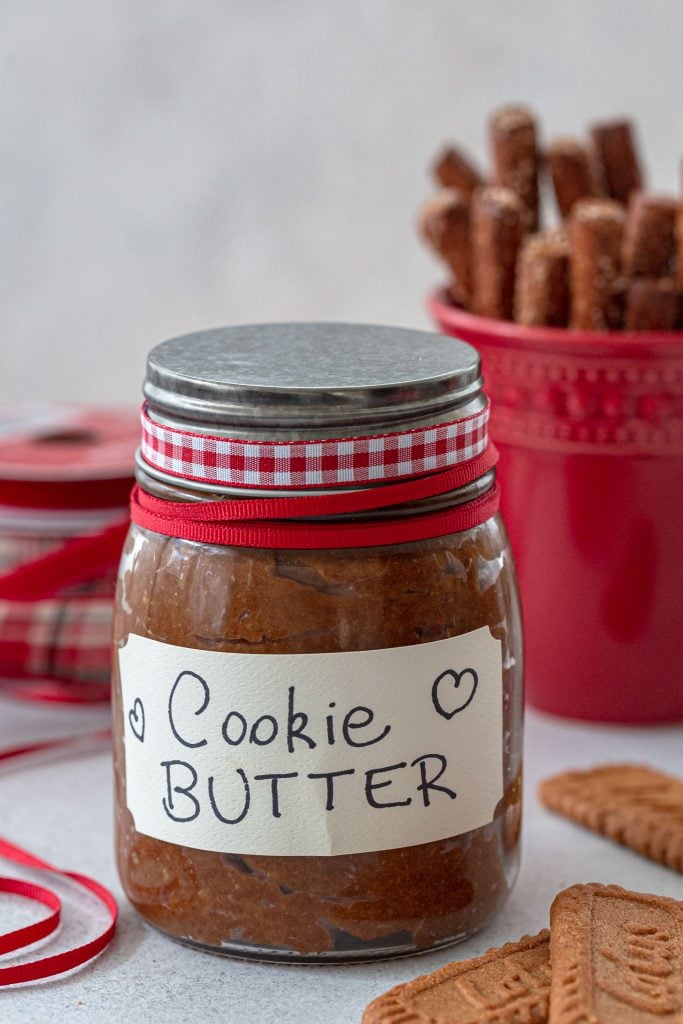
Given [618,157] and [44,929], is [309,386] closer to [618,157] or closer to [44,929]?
[44,929]

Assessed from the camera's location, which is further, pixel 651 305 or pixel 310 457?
pixel 651 305

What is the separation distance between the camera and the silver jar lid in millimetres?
560

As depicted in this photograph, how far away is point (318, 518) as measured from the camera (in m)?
0.57

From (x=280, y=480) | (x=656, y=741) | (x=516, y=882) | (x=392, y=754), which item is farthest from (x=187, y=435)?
(x=656, y=741)

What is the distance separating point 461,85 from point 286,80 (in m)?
0.15

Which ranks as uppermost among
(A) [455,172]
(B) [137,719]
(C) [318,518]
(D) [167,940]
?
(A) [455,172]

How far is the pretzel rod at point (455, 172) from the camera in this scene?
94 cm

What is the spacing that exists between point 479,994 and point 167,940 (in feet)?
0.54

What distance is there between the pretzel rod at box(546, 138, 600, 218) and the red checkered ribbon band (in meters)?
0.37

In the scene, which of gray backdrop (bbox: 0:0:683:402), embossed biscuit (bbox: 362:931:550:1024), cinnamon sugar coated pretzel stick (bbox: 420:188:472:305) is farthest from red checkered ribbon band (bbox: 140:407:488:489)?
gray backdrop (bbox: 0:0:683:402)

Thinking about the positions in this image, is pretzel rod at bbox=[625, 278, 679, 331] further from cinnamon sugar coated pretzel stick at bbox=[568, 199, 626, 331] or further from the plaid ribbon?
the plaid ribbon

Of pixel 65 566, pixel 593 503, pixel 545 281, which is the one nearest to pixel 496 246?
pixel 545 281

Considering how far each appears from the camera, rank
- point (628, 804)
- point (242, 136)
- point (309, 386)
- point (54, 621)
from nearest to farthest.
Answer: point (309, 386) < point (628, 804) < point (54, 621) < point (242, 136)

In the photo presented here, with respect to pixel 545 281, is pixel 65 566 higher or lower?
lower
